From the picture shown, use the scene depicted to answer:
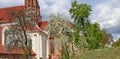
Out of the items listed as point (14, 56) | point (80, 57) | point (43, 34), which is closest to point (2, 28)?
point (43, 34)

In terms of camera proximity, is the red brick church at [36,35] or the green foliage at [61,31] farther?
the red brick church at [36,35]

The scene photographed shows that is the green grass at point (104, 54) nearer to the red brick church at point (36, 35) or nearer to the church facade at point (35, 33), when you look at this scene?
the church facade at point (35, 33)

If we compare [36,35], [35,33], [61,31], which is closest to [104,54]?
[61,31]

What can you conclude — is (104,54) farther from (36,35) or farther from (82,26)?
(36,35)

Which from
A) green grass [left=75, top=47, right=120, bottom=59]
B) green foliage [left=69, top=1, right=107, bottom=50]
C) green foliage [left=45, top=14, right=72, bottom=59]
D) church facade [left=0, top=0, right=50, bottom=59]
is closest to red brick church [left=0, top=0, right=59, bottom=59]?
church facade [left=0, top=0, right=50, bottom=59]

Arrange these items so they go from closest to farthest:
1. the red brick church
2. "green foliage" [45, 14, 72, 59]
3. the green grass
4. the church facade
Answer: the green grass
"green foliage" [45, 14, 72, 59]
the church facade
the red brick church

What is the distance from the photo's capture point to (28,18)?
51.2 m

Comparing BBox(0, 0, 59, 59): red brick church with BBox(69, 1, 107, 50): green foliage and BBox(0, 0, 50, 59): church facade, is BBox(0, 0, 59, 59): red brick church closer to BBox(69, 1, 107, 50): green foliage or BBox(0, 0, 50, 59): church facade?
BBox(0, 0, 50, 59): church facade

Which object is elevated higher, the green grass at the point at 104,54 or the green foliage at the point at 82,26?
the green foliage at the point at 82,26

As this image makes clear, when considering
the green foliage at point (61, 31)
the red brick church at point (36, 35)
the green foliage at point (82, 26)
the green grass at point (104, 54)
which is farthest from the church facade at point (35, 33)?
the green grass at point (104, 54)

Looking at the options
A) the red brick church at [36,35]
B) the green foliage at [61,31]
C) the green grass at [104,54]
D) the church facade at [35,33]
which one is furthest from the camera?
the red brick church at [36,35]

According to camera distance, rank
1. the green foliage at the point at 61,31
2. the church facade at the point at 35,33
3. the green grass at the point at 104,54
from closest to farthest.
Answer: the green grass at the point at 104,54, the green foliage at the point at 61,31, the church facade at the point at 35,33

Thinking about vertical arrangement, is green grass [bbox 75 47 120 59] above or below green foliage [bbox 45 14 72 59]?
below

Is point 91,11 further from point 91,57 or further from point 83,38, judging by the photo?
point 91,57
